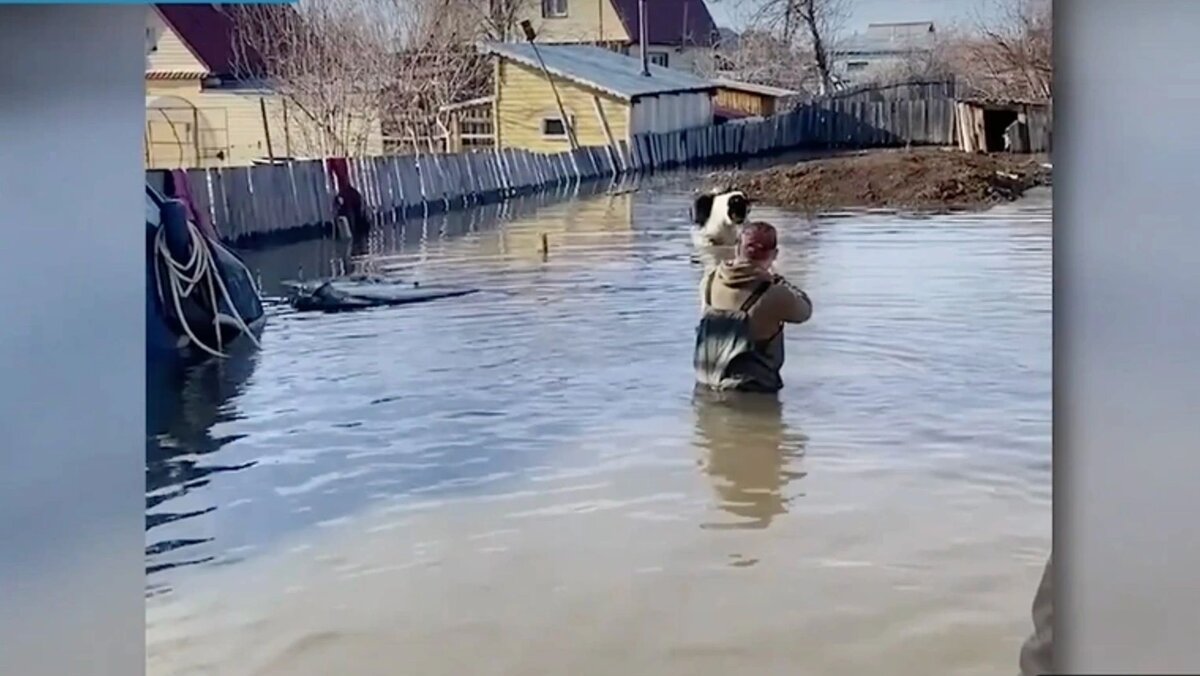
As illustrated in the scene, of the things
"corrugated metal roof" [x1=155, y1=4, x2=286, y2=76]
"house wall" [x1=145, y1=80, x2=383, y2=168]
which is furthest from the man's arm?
"corrugated metal roof" [x1=155, y1=4, x2=286, y2=76]

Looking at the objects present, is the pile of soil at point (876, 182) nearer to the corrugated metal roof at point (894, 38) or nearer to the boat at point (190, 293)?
the corrugated metal roof at point (894, 38)

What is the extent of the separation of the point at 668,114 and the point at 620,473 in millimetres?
496

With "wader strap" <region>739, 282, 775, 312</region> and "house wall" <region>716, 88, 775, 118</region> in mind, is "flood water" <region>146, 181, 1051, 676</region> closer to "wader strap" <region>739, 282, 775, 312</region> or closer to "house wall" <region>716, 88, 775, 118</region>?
"wader strap" <region>739, 282, 775, 312</region>

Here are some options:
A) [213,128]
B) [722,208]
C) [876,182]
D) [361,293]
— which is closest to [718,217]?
[722,208]

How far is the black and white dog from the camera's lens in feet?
6.00

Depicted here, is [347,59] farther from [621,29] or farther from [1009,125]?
[1009,125]

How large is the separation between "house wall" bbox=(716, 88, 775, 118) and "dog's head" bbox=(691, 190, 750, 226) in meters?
0.13

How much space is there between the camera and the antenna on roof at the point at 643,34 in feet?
6.11
